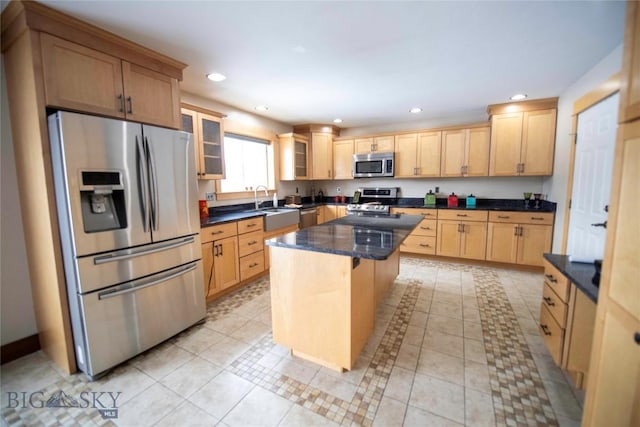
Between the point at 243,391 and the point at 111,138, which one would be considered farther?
the point at 111,138

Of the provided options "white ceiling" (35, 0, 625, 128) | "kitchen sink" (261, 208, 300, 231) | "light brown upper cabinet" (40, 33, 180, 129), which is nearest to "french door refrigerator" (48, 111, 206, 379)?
"light brown upper cabinet" (40, 33, 180, 129)

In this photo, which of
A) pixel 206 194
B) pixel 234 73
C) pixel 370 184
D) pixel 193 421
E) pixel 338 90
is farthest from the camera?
pixel 370 184

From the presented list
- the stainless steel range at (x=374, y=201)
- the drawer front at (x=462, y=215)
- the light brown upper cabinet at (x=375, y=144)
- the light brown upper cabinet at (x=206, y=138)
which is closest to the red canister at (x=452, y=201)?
the drawer front at (x=462, y=215)

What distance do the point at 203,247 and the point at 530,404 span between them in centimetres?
280

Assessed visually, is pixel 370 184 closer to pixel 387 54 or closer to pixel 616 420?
pixel 387 54

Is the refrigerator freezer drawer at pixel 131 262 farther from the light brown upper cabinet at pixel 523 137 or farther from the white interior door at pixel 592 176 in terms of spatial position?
the light brown upper cabinet at pixel 523 137

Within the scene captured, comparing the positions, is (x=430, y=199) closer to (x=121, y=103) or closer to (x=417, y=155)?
(x=417, y=155)

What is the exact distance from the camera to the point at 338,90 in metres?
3.16

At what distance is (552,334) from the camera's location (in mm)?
1794

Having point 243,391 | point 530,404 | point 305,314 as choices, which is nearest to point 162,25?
point 305,314

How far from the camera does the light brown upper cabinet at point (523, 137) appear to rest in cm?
356

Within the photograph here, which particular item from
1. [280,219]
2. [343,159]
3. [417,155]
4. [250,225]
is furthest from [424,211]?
[250,225]

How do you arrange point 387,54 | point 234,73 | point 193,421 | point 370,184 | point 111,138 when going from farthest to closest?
point 370,184 → point 234,73 → point 387,54 → point 111,138 → point 193,421

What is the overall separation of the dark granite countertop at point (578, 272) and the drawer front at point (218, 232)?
2881 mm
